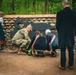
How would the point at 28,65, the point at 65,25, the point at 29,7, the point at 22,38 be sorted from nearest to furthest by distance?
the point at 65,25
the point at 28,65
the point at 22,38
the point at 29,7

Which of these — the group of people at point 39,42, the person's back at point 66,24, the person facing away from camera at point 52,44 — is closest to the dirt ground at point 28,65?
the person facing away from camera at point 52,44

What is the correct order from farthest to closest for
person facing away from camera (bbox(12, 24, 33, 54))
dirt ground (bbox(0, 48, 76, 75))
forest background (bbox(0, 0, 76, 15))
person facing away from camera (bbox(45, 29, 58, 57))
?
forest background (bbox(0, 0, 76, 15))
person facing away from camera (bbox(12, 24, 33, 54))
person facing away from camera (bbox(45, 29, 58, 57))
dirt ground (bbox(0, 48, 76, 75))

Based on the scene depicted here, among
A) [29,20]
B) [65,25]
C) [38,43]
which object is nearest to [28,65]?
[38,43]

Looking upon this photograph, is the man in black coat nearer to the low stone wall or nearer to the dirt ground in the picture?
the dirt ground

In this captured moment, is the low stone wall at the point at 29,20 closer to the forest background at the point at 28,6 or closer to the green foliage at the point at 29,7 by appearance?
the forest background at the point at 28,6

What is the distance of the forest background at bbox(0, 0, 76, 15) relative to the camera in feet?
64.5

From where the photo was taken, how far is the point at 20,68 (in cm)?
902

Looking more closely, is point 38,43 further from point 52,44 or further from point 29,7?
point 29,7

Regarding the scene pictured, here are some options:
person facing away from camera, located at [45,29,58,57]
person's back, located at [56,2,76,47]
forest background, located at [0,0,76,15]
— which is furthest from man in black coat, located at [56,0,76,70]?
forest background, located at [0,0,76,15]

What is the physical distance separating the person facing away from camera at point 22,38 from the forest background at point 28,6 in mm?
8321

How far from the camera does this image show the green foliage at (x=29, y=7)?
19719mm

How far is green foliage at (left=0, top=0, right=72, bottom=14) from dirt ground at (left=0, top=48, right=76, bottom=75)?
8939 millimetres

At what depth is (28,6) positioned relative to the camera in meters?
20.2

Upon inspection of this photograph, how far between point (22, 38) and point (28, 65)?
204cm
